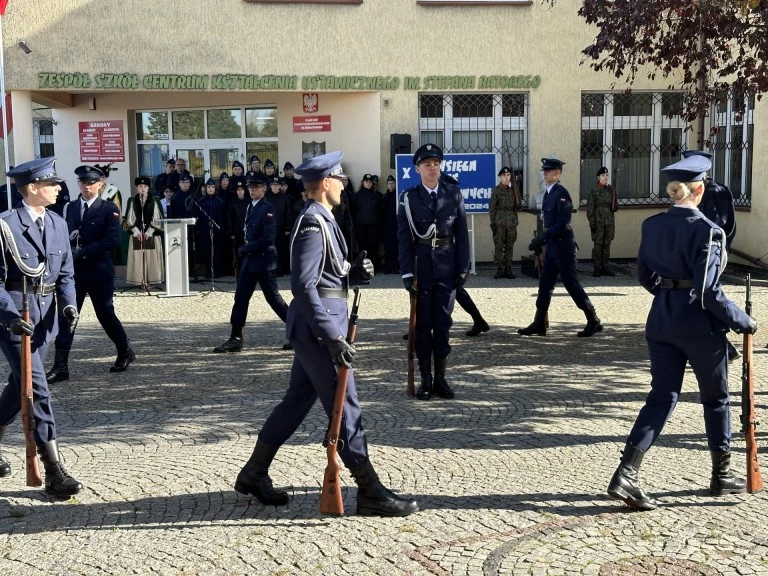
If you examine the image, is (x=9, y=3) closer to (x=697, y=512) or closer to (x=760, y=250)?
(x=760, y=250)

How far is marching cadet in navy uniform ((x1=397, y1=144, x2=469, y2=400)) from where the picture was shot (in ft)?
27.6

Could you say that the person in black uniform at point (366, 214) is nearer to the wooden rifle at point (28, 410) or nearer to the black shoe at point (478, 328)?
the black shoe at point (478, 328)

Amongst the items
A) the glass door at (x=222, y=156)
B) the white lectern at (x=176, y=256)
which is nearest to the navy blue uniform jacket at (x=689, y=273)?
the white lectern at (x=176, y=256)

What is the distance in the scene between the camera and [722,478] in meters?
5.75

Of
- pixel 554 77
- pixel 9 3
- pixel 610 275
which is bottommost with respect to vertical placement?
pixel 610 275

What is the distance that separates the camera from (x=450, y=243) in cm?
851

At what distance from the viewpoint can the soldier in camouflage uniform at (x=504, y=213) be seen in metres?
18.2

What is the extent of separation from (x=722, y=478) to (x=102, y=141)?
18.1m

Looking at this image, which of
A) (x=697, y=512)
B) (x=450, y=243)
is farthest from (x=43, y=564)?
(x=450, y=243)

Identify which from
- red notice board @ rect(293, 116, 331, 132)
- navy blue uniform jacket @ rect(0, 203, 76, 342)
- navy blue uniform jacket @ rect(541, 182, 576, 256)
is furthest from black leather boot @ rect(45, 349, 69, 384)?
red notice board @ rect(293, 116, 331, 132)

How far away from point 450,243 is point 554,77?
462 inches

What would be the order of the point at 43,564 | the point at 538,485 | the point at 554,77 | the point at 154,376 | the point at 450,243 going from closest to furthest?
the point at 43,564
the point at 538,485
the point at 450,243
the point at 154,376
the point at 554,77

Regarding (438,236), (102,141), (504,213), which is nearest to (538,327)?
(438,236)

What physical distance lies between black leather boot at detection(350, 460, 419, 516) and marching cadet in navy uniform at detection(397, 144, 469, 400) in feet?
9.51
